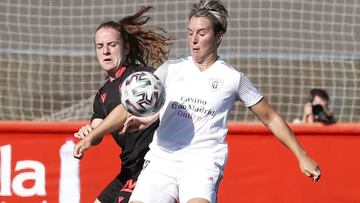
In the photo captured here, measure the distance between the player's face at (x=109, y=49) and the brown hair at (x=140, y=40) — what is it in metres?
0.09

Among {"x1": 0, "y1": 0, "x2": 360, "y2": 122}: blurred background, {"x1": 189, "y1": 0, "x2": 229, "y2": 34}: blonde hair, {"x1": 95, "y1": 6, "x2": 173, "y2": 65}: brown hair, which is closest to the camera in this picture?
{"x1": 189, "y1": 0, "x2": 229, "y2": 34}: blonde hair

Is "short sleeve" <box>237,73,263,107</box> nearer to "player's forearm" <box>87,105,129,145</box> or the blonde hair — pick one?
the blonde hair

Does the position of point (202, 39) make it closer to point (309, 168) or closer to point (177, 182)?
point (177, 182)

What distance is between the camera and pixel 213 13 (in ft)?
18.2

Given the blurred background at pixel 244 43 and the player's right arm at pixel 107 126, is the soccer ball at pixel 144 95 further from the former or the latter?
the blurred background at pixel 244 43

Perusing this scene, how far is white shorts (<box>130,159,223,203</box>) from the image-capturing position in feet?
17.4

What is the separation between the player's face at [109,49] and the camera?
244 inches

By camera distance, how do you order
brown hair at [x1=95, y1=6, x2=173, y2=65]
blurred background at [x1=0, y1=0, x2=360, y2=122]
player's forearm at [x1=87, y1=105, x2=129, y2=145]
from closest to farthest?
player's forearm at [x1=87, y1=105, x2=129, y2=145]
brown hair at [x1=95, y1=6, x2=173, y2=65]
blurred background at [x1=0, y1=0, x2=360, y2=122]

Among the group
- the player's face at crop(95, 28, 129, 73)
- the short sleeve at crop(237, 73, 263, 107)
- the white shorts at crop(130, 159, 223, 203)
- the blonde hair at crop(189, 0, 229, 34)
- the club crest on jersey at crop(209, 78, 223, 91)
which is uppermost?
the blonde hair at crop(189, 0, 229, 34)

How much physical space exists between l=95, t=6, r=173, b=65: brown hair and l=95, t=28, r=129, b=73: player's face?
0.30ft

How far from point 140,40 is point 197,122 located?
4.54 feet

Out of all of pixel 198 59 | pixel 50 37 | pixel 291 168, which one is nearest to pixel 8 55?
pixel 50 37

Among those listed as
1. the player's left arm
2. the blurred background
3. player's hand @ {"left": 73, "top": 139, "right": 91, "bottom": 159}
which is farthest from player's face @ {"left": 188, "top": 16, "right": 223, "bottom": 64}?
the blurred background

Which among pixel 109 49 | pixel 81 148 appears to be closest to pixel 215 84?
pixel 81 148
